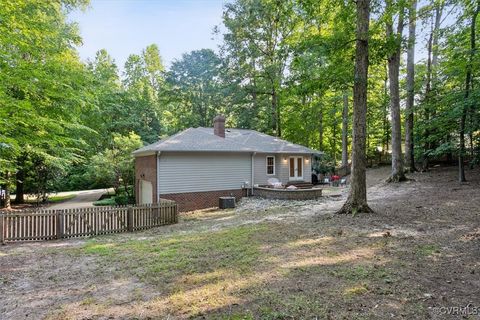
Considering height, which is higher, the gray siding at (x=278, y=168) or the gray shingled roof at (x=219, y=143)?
the gray shingled roof at (x=219, y=143)

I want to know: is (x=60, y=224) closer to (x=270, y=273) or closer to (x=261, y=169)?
(x=270, y=273)

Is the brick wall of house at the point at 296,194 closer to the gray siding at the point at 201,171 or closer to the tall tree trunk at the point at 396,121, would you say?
the gray siding at the point at 201,171

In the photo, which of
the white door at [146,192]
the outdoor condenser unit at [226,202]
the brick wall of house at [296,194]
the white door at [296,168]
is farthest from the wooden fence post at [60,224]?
the white door at [296,168]

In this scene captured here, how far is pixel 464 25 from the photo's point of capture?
13852 millimetres

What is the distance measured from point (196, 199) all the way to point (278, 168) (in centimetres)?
641

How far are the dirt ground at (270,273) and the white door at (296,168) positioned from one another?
1104cm

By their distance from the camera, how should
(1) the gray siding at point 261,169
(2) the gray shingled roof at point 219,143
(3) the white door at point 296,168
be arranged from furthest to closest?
(3) the white door at point 296,168
(1) the gray siding at point 261,169
(2) the gray shingled roof at point 219,143

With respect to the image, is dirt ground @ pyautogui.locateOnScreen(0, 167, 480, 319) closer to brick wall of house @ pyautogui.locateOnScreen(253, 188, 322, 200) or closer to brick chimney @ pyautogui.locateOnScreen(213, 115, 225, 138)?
brick wall of house @ pyautogui.locateOnScreen(253, 188, 322, 200)

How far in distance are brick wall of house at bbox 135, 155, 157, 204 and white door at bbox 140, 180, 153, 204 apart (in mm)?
290

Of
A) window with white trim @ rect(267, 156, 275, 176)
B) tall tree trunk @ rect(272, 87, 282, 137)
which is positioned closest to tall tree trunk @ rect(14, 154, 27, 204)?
window with white trim @ rect(267, 156, 275, 176)

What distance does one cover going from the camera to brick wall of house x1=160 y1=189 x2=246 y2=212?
15.0 metres

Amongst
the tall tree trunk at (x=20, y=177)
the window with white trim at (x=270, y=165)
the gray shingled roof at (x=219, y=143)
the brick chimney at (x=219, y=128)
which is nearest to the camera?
the gray shingled roof at (x=219, y=143)

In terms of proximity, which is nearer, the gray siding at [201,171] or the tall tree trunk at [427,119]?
Answer: the gray siding at [201,171]

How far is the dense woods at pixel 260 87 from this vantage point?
9883 millimetres
